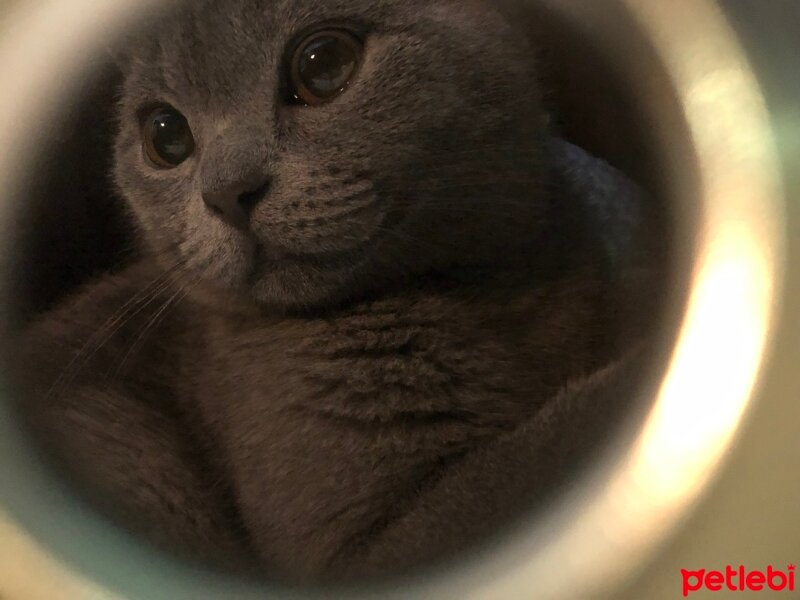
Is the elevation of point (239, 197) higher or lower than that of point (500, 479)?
higher

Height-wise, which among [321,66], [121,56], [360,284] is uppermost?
[121,56]

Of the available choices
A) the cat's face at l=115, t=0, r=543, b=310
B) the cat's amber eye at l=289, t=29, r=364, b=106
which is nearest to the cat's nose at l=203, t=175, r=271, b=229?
the cat's face at l=115, t=0, r=543, b=310

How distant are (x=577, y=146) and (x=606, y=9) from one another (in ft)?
0.96

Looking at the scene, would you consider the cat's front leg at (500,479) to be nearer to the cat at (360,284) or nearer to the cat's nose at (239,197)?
the cat at (360,284)

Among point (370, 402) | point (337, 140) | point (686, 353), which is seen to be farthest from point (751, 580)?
point (337, 140)

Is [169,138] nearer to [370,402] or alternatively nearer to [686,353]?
[370,402]

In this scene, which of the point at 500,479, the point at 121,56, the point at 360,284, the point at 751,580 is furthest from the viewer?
the point at 121,56

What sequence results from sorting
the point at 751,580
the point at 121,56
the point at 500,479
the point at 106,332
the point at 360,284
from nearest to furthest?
the point at 751,580, the point at 500,479, the point at 360,284, the point at 121,56, the point at 106,332

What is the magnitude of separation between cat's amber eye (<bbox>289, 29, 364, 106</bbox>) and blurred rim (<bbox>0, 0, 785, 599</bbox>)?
244 millimetres

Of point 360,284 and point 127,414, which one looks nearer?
point 360,284

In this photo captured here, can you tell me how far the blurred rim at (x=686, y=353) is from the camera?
0.51 meters

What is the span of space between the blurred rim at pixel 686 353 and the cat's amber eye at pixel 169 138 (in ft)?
1.35

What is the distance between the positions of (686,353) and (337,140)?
1.11 ft

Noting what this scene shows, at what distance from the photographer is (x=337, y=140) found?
2.21ft
